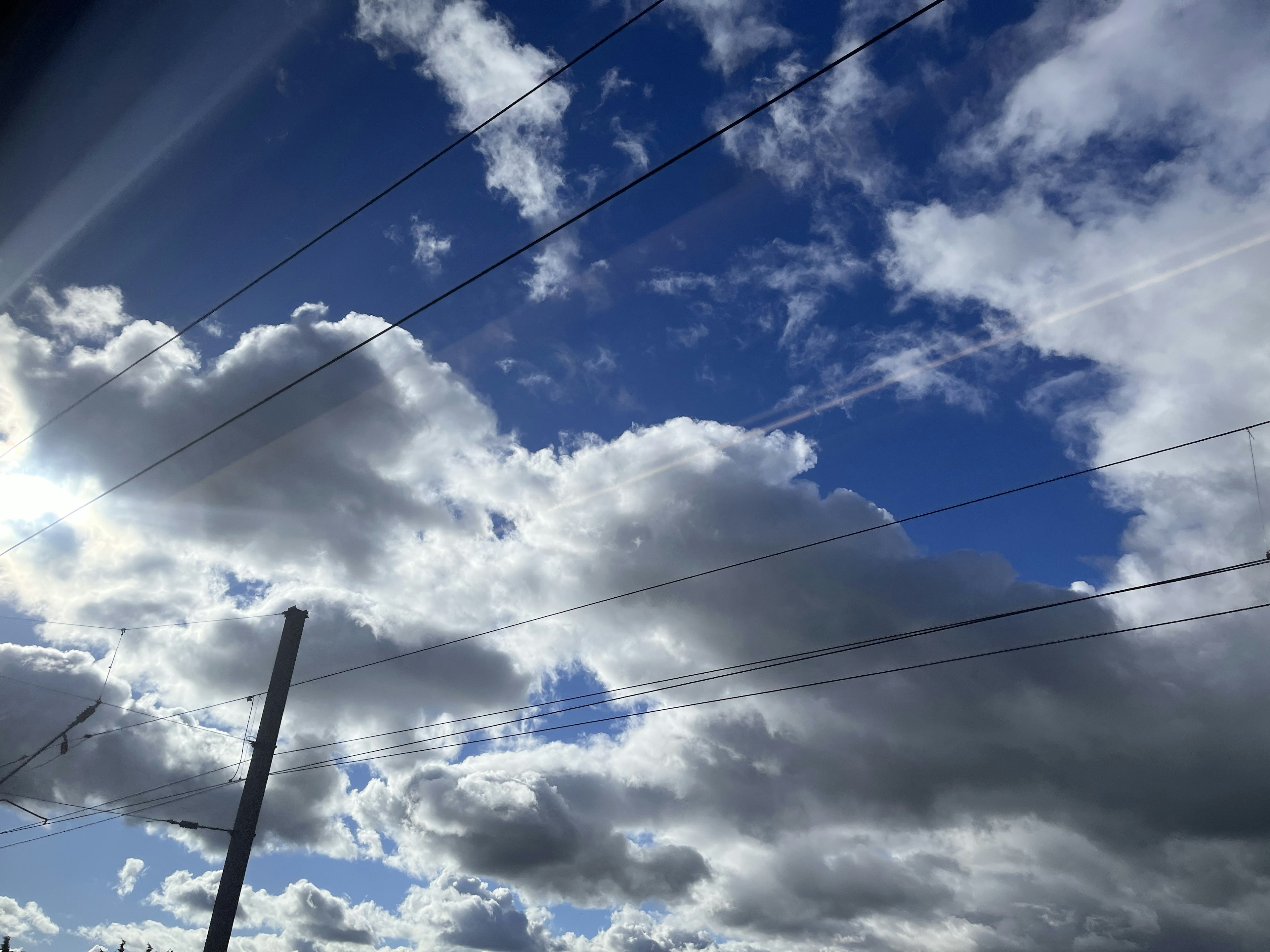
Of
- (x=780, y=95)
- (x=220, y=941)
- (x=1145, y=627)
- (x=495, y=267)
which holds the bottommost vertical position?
(x=220, y=941)

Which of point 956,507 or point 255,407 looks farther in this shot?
point 956,507

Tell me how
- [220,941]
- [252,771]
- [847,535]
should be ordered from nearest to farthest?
[847,535], [220,941], [252,771]

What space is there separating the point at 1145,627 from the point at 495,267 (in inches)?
435

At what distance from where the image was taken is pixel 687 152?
7.25 metres

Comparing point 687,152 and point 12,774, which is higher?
point 687,152

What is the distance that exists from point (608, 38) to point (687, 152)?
136 cm

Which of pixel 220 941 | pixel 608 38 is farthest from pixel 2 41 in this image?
pixel 220 941

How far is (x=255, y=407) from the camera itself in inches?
437

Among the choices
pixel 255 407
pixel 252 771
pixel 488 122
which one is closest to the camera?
pixel 488 122

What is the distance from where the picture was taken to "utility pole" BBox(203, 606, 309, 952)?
1703 centimetres

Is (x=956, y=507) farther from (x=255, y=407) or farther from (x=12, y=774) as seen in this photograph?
(x=12, y=774)

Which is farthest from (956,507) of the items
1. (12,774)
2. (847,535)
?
(12,774)

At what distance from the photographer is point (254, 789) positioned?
61.5 feet

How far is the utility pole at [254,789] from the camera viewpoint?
17.0 metres
